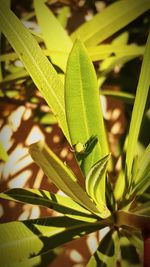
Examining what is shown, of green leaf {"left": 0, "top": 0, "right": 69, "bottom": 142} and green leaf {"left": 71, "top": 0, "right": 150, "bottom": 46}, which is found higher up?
green leaf {"left": 71, "top": 0, "right": 150, "bottom": 46}

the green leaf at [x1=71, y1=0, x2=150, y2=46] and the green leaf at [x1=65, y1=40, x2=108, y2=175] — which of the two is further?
the green leaf at [x1=71, y1=0, x2=150, y2=46]

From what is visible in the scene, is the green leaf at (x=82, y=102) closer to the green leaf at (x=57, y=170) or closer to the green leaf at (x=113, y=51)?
the green leaf at (x=57, y=170)

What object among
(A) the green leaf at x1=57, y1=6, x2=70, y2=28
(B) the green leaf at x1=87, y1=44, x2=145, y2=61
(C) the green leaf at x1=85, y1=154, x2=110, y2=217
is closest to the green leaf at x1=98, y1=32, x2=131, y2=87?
(B) the green leaf at x1=87, y1=44, x2=145, y2=61

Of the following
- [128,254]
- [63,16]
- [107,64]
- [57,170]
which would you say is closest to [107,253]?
[128,254]

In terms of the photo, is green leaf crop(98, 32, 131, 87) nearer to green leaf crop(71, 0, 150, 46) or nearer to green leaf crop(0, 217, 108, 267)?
green leaf crop(71, 0, 150, 46)

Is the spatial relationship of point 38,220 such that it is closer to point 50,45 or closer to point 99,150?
point 99,150

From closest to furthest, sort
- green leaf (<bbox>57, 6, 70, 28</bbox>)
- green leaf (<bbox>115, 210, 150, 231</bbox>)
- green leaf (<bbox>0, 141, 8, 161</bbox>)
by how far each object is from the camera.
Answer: green leaf (<bbox>115, 210, 150, 231</bbox>) → green leaf (<bbox>0, 141, 8, 161</bbox>) → green leaf (<bbox>57, 6, 70, 28</bbox>)

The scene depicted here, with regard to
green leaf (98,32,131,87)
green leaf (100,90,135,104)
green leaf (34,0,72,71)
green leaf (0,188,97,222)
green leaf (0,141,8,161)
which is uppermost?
green leaf (34,0,72,71)
